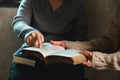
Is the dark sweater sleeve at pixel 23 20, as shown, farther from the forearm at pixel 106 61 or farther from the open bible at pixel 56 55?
the forearm at pixel 106 61

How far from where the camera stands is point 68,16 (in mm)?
1818

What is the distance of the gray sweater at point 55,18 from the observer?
5.91 ft

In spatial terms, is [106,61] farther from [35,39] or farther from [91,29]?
[91,29]

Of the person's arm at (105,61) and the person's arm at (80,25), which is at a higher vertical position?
the person's arm at (80,25)

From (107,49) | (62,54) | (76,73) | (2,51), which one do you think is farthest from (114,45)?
(2,51)

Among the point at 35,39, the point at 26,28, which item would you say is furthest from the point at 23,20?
the point at 35,39

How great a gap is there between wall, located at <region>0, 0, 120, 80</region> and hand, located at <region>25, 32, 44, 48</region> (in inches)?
25.9

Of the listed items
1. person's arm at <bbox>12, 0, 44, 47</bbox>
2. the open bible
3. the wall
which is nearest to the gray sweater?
person's arm at <bbox>12, 0, 44, 47</bbox>

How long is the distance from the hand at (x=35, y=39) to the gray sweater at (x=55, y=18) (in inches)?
10.1

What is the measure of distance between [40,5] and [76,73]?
50cm

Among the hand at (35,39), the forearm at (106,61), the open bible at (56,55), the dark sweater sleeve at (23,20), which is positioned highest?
the dark sweater sleeve at (23,20)

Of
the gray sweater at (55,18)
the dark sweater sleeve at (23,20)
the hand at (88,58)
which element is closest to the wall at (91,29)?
the gray sweater at (55,18)

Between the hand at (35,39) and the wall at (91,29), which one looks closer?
the hand at (35,39)

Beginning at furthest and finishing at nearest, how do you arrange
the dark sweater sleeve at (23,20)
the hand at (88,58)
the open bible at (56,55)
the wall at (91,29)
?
the wall at (91,29) < the dark sweater sleeve at (23,20) < the hand at (88,58) < the open bible at (56,55)
